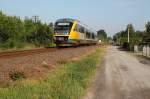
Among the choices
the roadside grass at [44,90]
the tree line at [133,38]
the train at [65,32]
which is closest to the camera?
the roadside grass at [44,90]

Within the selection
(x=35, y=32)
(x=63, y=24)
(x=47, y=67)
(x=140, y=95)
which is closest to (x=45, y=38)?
(x=35, y=32)

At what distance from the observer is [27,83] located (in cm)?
1029

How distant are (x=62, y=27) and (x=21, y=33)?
47.4 ft

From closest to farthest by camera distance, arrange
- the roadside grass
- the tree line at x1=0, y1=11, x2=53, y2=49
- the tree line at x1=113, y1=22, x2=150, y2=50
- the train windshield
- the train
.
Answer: the roadside grass, the train, the train windshield, the tree line at x1=0, y1=11, x2=53, y2=49, the tree line at x1=113, y1=22, x2=150, y2=50

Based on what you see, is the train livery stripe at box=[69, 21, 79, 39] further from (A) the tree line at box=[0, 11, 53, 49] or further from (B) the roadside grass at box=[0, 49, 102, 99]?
(B) the roadside grass at box=[0, 49, 102, 99]

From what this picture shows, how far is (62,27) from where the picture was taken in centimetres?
3756

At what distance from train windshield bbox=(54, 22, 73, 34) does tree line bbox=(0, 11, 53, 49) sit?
6666mm

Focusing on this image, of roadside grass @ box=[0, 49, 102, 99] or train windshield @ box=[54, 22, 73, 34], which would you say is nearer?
roadside grass @ box=[0, 49, 102, 99]

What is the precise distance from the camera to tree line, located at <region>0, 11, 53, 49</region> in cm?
4277

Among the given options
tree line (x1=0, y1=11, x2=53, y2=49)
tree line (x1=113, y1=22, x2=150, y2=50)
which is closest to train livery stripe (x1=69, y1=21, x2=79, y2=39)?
tree line (x1=0, y1=11, x2=53, y2=49)

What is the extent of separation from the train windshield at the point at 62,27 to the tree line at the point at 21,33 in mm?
6666

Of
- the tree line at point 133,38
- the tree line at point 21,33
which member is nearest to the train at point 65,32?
the tree line at point 21,33

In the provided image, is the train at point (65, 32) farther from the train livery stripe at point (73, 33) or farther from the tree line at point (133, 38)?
the tree line at point (133, 38)

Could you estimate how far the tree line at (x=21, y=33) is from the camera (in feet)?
140
